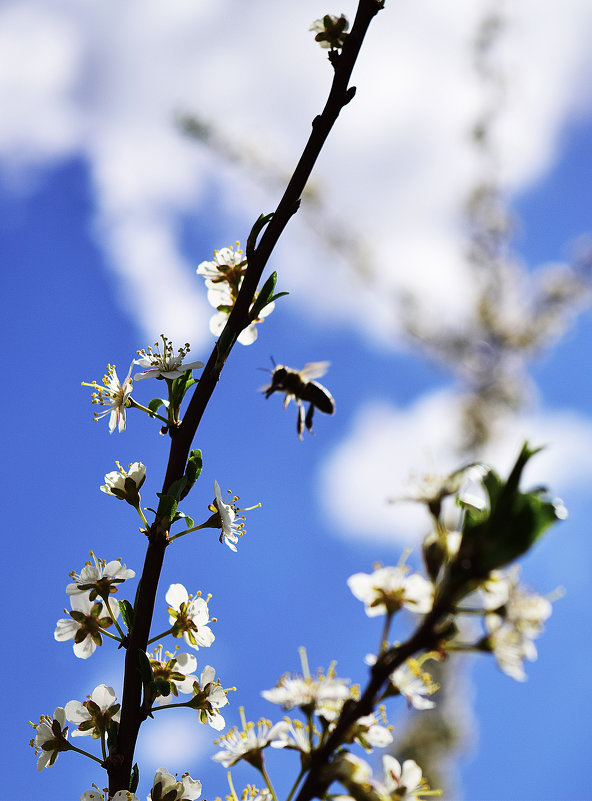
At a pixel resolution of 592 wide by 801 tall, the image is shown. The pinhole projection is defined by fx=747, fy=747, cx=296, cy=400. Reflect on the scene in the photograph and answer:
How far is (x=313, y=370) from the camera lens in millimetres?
580

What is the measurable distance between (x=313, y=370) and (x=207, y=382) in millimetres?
85

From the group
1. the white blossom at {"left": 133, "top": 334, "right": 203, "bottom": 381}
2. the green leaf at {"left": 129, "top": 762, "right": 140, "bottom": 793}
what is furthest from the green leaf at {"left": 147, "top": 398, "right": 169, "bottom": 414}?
the green leaf at {"left": 129, "top": 762, "right": 140, "bottom": 793}

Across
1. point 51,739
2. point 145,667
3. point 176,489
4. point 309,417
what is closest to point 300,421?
point 309,417

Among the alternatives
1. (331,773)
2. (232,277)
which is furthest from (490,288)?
(331,773)

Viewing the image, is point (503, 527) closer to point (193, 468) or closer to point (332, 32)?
point (193, 468)

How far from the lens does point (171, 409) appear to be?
1.93ft

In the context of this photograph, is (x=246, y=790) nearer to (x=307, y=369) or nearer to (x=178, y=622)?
(x=178, y=622)

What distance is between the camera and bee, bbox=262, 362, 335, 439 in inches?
22.4

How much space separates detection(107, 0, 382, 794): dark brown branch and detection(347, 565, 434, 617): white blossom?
0.55 ft

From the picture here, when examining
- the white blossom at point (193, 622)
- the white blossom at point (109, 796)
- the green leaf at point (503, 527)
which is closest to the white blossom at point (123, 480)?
the white blossom at point (193, 622)

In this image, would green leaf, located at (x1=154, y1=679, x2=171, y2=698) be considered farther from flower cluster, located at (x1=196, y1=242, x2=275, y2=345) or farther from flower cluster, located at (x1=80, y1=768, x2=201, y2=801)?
flower cluster, located at (x1=196, y1=242, x2=275, y2=345)

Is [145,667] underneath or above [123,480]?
underneath

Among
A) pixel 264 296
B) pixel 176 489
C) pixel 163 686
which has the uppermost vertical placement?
pixel 264 296

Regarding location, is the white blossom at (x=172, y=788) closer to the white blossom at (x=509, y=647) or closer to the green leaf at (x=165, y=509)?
the green leaf at (x=165, y=509)
